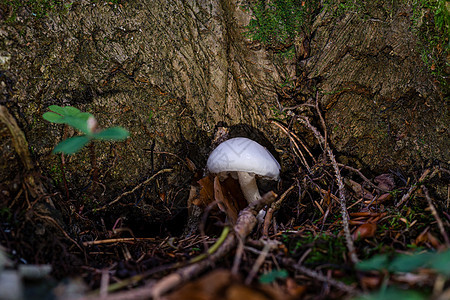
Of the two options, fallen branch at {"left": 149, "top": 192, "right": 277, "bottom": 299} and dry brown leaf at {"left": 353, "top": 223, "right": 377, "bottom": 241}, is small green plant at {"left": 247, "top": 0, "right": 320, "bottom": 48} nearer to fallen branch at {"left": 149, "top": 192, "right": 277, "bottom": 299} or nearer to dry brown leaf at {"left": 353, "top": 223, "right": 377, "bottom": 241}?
fallen branch at {"left": 149, "top": 192, "right": 277, "bottom": 299}

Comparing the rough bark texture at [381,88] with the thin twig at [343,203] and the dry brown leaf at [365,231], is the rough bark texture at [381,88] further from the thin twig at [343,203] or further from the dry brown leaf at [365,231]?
the dry brown leaf at [365,231]

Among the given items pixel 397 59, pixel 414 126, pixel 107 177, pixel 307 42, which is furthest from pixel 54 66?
pixel 414 126

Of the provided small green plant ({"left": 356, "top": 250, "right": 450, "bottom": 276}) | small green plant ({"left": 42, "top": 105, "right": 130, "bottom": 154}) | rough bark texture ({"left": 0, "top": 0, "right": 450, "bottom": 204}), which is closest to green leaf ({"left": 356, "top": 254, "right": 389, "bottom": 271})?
small green plant ({"left": 356, "top": 250, "right": 450, "bottom": 276})

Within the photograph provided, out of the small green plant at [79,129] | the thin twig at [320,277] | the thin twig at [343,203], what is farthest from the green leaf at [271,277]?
the small green plant at [79,129]

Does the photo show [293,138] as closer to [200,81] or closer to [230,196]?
[230,196]

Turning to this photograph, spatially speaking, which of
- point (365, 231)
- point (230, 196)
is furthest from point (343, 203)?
point (230, 196)

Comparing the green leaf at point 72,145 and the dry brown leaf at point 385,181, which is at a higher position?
the green leaf at point 72,145
